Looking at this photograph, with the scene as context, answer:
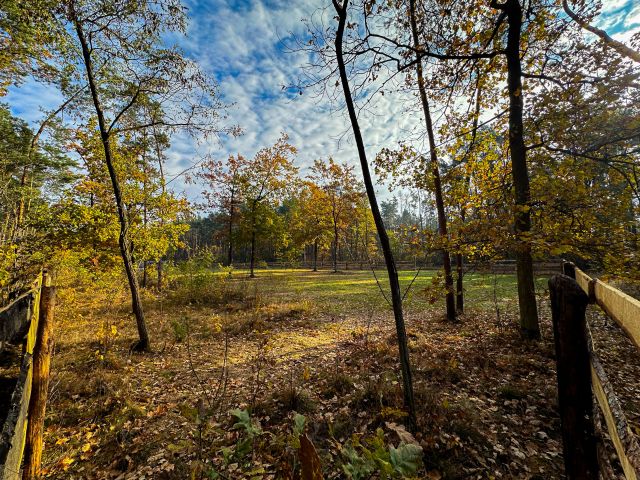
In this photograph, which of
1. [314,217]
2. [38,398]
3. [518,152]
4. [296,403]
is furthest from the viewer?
[314,217]

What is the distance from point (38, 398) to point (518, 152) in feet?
29.0

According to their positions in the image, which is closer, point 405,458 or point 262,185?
point 405,458

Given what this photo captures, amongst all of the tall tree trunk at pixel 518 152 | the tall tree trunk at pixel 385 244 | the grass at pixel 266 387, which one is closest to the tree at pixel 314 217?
the grass at pixel 266 387

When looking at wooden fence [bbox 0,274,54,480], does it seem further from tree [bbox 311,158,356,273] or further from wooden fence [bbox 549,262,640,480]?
tree [bbox 311,158,356,273]

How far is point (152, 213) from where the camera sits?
12297mm

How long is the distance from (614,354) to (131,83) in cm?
1224

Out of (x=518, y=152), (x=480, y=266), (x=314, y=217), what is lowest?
(x=480, y=266)

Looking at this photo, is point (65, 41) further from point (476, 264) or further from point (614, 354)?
point (614, 354)

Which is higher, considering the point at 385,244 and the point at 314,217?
the point at 314,217

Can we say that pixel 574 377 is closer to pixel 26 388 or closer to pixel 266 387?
pixel 26 388

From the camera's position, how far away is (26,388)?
2.48 meters

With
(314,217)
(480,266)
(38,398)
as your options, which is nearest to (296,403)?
(38,398)

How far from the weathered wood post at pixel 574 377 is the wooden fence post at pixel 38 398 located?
196 inches

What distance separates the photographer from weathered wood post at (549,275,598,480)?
1.78 m
